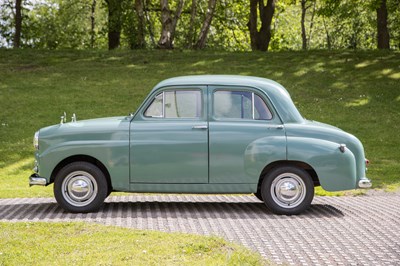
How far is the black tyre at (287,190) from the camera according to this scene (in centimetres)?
1078

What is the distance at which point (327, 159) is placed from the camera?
1085cm

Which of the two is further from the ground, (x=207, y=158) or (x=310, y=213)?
(x=207, y=158)

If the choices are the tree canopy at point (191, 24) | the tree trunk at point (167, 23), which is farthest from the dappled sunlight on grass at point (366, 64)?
the tree trunk at point (167, 23)

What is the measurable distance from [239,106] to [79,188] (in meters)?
2.53

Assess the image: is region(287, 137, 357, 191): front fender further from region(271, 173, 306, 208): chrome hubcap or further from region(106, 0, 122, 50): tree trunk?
region(106, 0, 122, 50): tree trunk

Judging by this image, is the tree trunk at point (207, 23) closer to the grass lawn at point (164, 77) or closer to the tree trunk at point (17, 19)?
the grass lawn at point (164, 77)

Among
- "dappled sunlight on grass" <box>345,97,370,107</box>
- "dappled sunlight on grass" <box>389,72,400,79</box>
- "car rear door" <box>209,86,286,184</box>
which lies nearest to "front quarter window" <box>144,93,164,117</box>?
"car rear door" <box>209,86,286,184</box>

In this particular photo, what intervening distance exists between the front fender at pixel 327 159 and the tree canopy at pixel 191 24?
23.3 metres

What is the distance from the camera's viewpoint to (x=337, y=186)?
35.9 feet

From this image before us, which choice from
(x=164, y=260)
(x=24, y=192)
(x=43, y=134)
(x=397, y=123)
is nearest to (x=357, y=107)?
(x=397, y=123)

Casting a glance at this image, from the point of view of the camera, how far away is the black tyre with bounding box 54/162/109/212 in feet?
35.6

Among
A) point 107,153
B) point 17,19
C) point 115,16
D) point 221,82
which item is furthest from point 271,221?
point 17,19

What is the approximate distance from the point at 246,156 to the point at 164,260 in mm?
3444

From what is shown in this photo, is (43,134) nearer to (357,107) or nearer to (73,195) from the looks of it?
(73,195)
